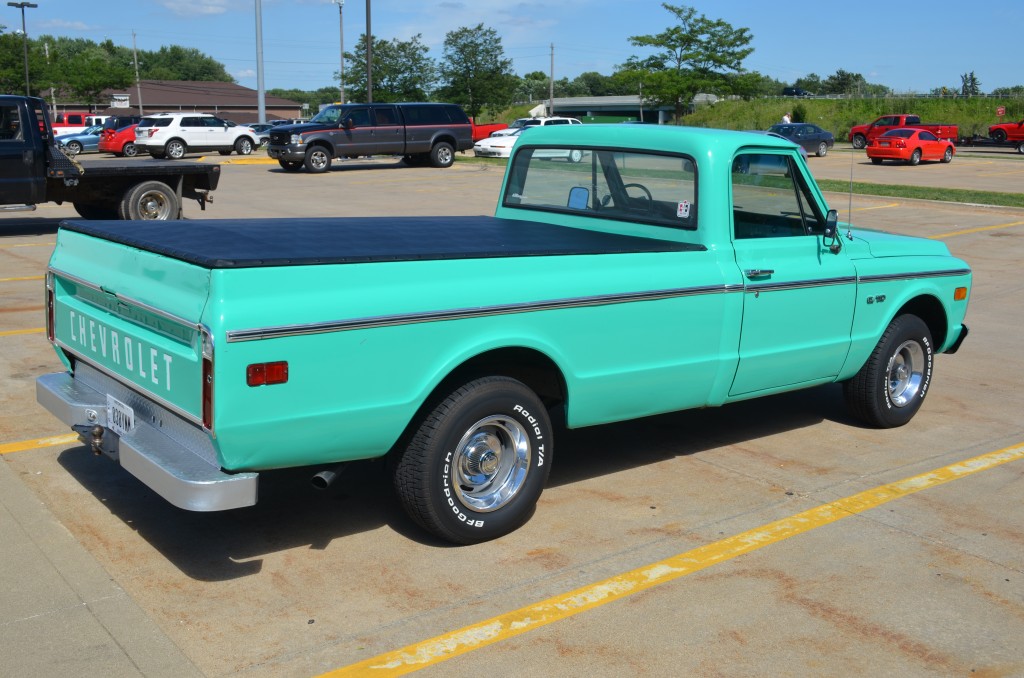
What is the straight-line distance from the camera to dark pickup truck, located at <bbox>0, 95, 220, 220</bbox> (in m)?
14.6

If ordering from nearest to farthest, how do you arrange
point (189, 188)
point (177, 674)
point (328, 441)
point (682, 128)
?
point (177, 674), point (328, 441), point (682, 128), point (189, 188)

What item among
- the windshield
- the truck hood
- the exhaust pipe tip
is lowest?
the exhaust pipe tip

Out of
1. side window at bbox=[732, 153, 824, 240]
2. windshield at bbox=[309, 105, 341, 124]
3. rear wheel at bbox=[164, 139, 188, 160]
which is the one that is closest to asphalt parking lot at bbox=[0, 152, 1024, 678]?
side window at bbox=[732, 153, 824, 240]

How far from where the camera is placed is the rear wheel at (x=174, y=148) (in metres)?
35.2

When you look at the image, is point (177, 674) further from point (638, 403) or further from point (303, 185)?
point (303, 185)

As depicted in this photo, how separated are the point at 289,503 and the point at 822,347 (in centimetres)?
318

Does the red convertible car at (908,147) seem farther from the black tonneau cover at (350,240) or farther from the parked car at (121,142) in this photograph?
the black tonneau cover at (350,240)

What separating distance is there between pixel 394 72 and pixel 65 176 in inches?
1675

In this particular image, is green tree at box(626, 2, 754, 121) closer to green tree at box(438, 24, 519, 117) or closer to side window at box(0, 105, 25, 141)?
green tree at box(438, 24, 519, 117)

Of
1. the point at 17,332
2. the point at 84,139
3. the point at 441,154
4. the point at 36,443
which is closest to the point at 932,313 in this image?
the point at 36,443

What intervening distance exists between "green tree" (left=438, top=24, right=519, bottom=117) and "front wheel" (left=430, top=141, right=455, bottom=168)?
25.4 metres

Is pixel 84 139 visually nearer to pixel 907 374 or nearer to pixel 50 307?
pixel 50 307

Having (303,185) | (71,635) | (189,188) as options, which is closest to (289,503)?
(71,635)

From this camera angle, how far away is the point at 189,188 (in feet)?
50.7
